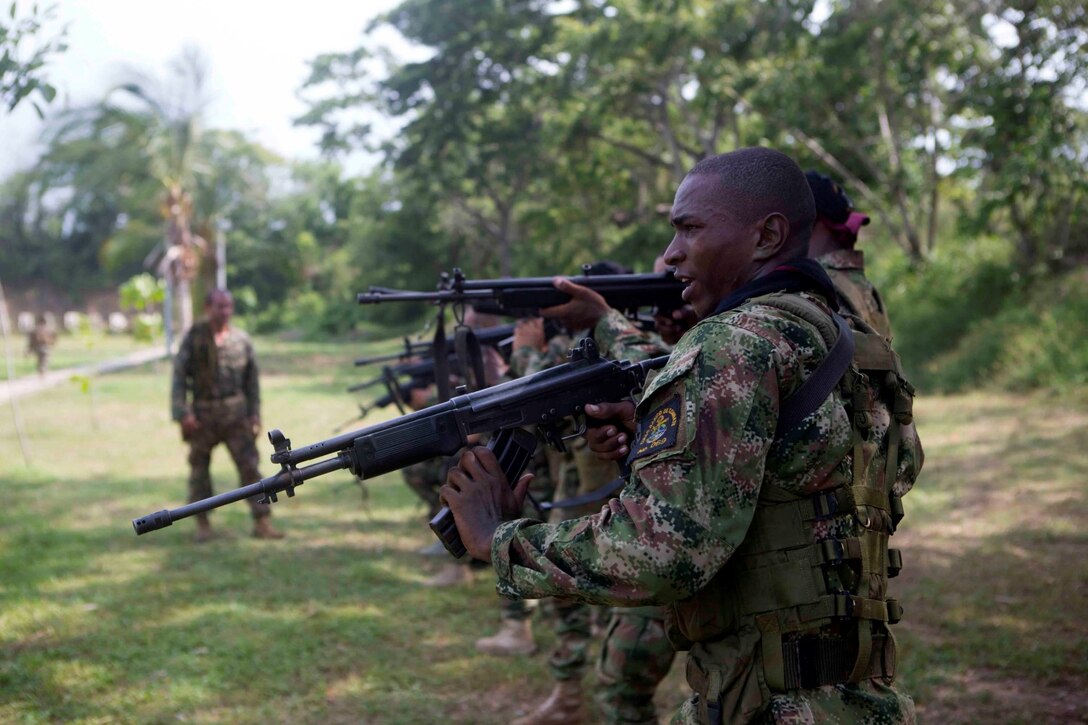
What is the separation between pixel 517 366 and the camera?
15.9 ft

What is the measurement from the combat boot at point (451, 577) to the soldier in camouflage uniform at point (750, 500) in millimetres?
4913

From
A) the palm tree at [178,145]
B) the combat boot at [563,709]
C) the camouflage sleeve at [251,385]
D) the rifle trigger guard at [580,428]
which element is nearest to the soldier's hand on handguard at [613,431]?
the rifle trigger guard at [580,428]

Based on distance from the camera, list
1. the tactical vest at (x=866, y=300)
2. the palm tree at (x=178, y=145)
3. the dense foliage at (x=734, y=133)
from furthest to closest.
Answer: the palm tree at (x=178, y=145)
the dense foliage at (x=734, y=133)
the tactical vest at (x=866, y=300)

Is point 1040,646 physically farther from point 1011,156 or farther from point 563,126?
point 563,126

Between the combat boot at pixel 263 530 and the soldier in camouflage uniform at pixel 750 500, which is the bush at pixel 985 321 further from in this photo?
the soldier in camouflage uniform at pixel 750 500

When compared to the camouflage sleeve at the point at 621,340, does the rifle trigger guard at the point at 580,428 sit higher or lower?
lower

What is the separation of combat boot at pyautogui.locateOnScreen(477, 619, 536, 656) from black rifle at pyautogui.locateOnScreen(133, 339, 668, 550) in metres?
3.37

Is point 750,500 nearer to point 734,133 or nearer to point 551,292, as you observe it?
point 551,292

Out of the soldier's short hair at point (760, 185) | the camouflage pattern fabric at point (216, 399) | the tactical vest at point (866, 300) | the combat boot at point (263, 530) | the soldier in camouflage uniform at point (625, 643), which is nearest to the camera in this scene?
the soldier's short hair at point (760, 185)

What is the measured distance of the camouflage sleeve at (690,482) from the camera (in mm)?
1819

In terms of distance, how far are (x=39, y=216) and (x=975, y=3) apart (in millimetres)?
57867

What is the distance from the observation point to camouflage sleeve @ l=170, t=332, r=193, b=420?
8.09 meters

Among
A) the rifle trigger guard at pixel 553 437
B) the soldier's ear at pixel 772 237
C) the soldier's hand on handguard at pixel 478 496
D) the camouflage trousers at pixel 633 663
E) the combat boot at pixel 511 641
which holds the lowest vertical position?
the combat boot at pixel 511 641

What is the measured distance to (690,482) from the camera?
1.82 m
